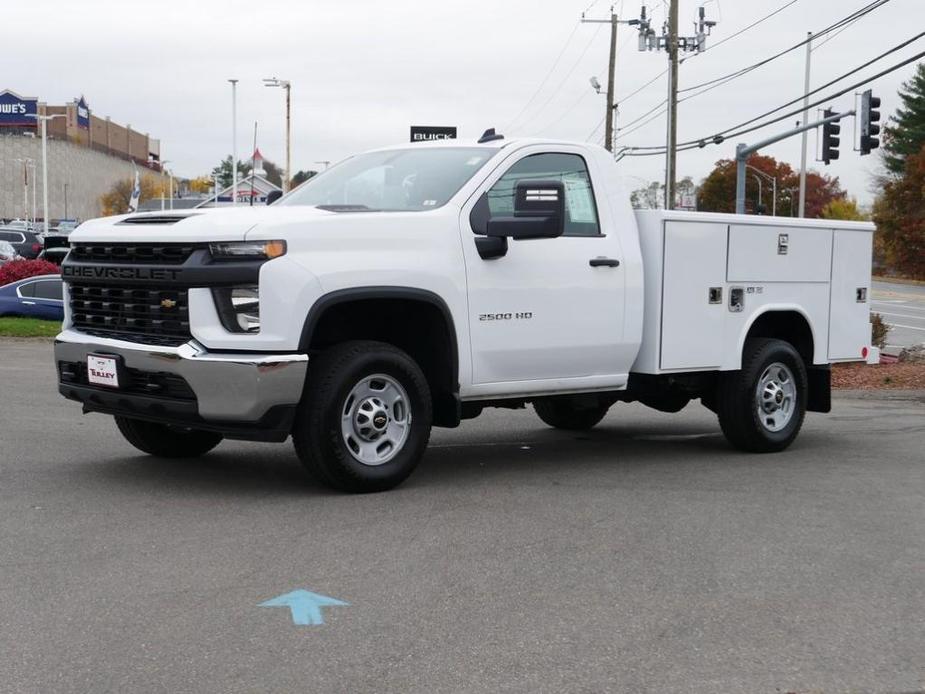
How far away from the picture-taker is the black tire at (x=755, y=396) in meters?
9.35

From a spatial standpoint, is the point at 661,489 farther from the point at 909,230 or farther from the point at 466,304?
the point at 909,230

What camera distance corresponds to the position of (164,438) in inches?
335

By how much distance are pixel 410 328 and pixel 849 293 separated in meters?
4.20

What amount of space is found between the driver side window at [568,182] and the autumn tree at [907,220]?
226 ft

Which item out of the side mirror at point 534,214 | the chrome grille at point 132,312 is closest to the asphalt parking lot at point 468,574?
the chrome grille at point 132,312

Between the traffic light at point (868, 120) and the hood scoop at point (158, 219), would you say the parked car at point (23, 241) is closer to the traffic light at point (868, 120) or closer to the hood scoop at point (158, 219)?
the traffic light at point (868, 120)

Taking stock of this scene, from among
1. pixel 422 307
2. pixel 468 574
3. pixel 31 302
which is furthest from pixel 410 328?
pixel 31 302

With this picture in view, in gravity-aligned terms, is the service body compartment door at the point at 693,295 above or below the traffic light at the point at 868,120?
below

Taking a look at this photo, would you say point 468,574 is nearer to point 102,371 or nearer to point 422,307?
point 422,307

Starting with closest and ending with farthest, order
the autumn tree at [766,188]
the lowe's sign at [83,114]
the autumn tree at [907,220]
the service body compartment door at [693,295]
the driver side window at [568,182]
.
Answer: the driver side window at [568,182], the service body compartment door at [693,295], the autumn tree at [907,220], the autumn tree at [766,188], the lowe's sign at [83,114]

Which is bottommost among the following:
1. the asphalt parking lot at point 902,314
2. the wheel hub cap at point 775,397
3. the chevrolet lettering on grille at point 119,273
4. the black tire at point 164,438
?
the asphalt parking lot at point 902,314

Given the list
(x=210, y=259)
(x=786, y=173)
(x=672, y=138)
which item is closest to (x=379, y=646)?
(x=210, y=259)

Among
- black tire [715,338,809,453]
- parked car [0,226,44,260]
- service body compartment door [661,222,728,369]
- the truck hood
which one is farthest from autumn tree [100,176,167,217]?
the truck hood

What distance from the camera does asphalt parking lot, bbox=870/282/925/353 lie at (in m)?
30.2
